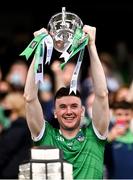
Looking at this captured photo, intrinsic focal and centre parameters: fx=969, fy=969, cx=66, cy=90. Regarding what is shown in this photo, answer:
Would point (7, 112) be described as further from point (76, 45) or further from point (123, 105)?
point (76, 45)

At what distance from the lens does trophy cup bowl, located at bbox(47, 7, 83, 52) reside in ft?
27.2

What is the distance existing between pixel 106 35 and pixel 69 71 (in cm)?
662

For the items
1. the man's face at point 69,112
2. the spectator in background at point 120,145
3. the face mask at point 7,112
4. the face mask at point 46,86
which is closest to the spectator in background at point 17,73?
the face mask at point 46,86

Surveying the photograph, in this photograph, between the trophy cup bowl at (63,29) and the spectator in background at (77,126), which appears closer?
the trophy cup bowl at (63,29)

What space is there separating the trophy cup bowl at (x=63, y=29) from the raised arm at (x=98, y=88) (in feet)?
0.41

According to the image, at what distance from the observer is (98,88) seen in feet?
27.9

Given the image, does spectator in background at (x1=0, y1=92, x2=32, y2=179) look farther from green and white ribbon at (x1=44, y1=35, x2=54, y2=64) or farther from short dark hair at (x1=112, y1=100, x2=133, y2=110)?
green and white ribbon at (x1=44, y1=35, x2=54, y2=64)

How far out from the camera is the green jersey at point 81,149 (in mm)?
8492

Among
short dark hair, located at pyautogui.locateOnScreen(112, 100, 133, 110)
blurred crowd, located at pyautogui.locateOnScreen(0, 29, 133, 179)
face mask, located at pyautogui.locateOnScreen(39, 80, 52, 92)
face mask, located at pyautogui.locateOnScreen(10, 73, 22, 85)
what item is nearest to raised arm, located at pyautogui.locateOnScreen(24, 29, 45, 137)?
blurred crowd, located at pyautogui.locateOnScreen(0, 29, 133, 179)

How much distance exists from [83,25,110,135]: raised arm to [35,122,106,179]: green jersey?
0.13 m

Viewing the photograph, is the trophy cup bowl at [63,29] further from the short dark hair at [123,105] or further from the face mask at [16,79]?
the face mask at [16,79]

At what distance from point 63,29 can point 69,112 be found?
80 centimetres

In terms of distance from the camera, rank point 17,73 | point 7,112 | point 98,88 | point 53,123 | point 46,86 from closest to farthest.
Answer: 1. point 98,88
2. point 53,123
3. point 7,112
4. point 46,86
5. point 17,73

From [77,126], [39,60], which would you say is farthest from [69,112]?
[39,60]
